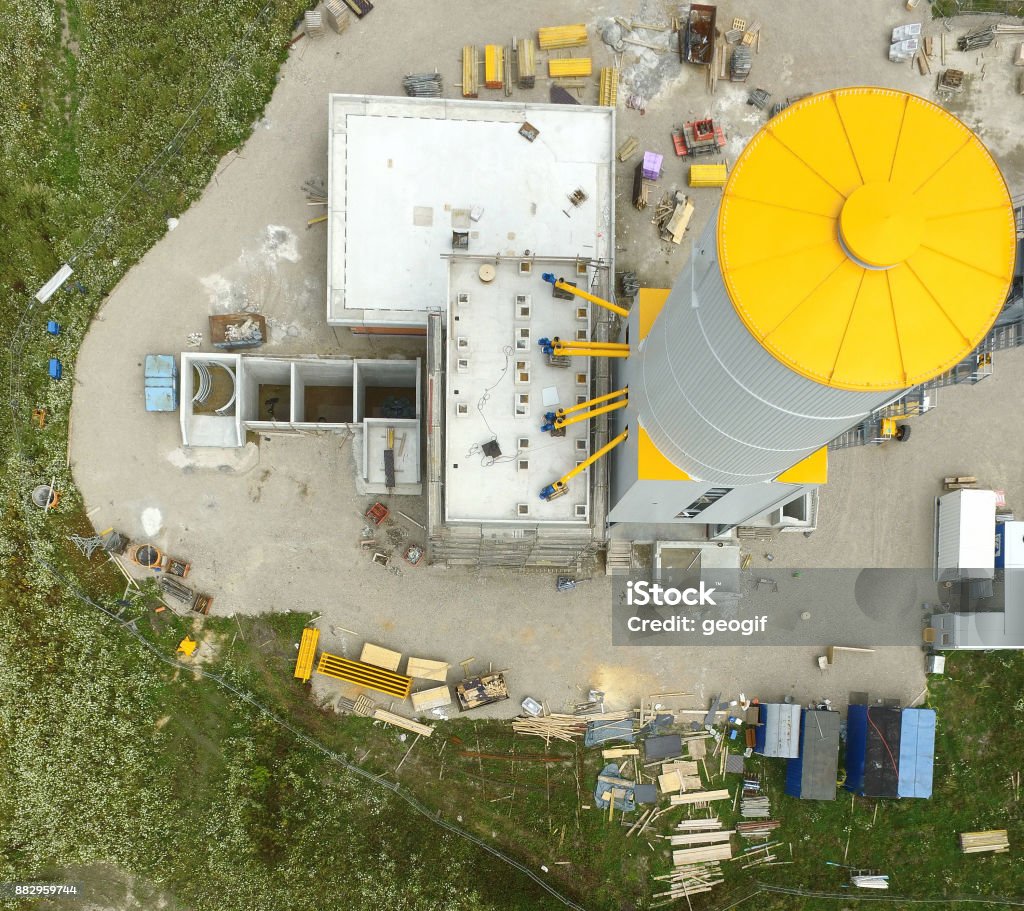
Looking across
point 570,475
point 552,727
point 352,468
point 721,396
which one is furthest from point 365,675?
point 721,396

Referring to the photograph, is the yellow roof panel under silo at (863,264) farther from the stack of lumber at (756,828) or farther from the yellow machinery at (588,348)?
the stack of lumber at (756,828)

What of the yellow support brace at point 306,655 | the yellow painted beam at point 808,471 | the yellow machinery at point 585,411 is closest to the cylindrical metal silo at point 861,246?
the yellow painted beam at point 808,471

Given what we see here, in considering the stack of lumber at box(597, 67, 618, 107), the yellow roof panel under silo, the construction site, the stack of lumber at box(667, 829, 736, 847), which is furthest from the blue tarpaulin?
the stack of lumber at box(597, 67, 618, 107)

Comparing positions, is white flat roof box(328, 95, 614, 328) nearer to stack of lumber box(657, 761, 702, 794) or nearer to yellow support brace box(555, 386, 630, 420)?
yellow support brace box(555, 386, 630, 420)

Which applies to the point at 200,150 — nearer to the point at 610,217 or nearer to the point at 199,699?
the point at 610,217

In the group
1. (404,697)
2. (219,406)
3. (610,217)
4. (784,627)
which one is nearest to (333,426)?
(219,406)

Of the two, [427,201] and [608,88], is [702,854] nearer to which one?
[427,201]
